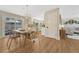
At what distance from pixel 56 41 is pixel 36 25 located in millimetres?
457

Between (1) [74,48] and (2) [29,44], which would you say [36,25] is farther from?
(1) [74,48]

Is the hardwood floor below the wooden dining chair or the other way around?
below

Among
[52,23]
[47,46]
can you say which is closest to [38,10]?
[52,23]

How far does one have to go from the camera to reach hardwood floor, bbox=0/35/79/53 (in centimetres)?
211

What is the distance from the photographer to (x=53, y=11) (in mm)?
2121

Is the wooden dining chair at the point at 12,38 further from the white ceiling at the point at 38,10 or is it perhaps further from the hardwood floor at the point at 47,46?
the white ceiling at the point at 38,10

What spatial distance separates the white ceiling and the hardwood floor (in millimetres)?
423

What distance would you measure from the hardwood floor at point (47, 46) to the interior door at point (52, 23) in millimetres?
92

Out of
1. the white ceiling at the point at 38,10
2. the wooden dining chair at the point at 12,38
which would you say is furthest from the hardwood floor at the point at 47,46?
the white ceiling at the point at 38,10

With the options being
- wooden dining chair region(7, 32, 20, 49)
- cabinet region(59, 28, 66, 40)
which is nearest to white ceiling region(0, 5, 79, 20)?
cabinet region(59, 28, 66, 40)

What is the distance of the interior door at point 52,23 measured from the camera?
211 centimetres

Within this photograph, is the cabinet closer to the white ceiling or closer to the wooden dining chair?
the white ceiling
